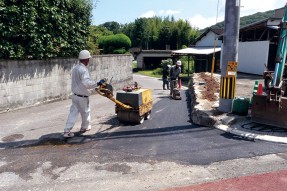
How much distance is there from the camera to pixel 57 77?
1184 cm

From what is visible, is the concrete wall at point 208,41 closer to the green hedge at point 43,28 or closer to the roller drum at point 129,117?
the green hedge at point 43,28

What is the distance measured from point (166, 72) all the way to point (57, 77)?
24.9 ft

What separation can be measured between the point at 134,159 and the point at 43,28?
7430 millimetres

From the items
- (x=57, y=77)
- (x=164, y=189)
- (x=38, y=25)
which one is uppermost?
(x=38, y=25)

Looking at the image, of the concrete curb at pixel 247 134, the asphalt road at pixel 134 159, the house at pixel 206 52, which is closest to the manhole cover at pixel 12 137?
the asphalt road at pixel 134 159

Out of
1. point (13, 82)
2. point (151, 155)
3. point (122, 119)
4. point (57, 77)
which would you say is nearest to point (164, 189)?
point (151, 155)

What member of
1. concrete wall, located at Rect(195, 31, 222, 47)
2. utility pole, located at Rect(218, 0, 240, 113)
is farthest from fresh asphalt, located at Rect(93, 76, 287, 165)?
concrete wall, located at Rect(195, 31, 222, 47)

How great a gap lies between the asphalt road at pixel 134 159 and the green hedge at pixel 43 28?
4.54 meters

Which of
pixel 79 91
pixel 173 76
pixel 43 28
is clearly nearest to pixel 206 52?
pixel 173 76

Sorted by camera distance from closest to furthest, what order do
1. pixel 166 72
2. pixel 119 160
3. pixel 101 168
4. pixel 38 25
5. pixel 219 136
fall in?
pixel 101 168, pixel 119 160, pixel 219 136, pixel 38 25, pixel 166 72

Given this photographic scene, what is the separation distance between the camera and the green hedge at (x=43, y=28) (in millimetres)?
9023

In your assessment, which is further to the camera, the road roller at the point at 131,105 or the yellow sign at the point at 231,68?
the yellow sign at the point at 231,68

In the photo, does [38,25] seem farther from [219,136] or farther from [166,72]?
[166,72]

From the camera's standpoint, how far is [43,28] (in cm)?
1041
